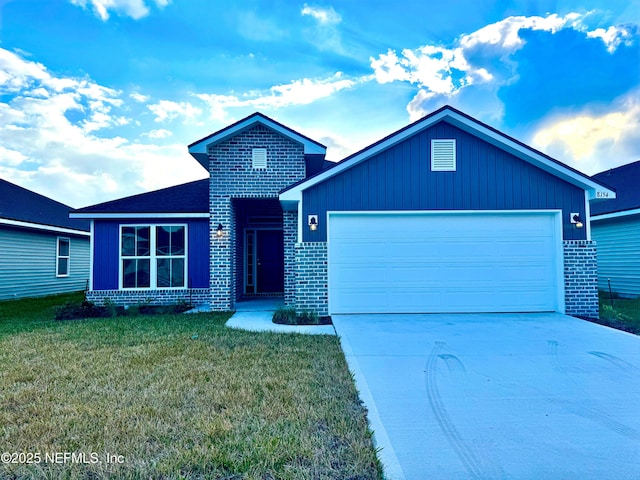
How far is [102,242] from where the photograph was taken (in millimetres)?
10547

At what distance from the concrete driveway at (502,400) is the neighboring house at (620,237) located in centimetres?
747

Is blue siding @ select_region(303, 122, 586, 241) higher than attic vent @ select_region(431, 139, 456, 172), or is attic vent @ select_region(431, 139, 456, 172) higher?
attic vent @ select_region(431, 139, 456, 172)

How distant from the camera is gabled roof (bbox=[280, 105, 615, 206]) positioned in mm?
8094

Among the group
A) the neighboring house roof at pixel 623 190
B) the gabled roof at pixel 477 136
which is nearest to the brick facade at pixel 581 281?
the gabled roof at pixel 477 136

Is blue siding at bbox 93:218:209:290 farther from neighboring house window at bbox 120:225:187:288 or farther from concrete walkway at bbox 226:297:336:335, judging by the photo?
→ concrete walkway at bbox 226:297:336:335

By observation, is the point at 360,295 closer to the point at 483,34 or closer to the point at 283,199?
the point at 283,199

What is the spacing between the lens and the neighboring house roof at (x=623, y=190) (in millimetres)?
11904

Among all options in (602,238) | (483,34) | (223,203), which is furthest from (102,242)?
(602,238)

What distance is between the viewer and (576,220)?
8352 millimetres

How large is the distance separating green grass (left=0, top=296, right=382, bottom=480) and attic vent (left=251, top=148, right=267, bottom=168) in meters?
5.22

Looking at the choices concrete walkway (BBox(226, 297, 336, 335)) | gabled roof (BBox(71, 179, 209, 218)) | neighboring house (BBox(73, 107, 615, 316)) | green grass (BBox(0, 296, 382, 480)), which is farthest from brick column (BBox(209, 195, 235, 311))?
green grass (BBox(0, 296, 382, 480))

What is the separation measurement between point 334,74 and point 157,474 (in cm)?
1261

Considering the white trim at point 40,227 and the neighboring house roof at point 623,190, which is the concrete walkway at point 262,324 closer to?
the white trim at point 40,227

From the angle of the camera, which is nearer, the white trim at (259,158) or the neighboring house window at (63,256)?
the white trim at (259,158)
